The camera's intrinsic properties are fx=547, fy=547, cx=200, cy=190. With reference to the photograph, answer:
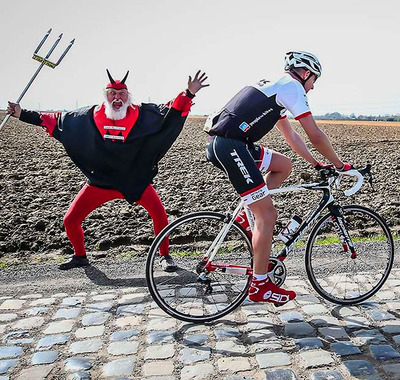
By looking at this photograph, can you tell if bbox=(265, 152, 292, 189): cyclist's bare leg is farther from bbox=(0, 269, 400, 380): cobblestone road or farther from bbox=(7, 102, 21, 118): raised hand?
bbox=(7, 102, 21, 118): raised hand

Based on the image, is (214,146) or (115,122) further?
(115,122)

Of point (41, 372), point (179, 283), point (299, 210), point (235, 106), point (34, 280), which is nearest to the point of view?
point (41, 372)

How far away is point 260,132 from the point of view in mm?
4762

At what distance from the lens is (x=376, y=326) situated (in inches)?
189


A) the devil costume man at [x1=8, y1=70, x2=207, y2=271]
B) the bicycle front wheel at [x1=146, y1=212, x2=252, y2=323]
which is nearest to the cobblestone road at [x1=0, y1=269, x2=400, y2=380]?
the bicycle front wheel at [x1=146, y1=212, x2=252, y2=323]

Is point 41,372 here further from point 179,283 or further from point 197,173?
point 197,173

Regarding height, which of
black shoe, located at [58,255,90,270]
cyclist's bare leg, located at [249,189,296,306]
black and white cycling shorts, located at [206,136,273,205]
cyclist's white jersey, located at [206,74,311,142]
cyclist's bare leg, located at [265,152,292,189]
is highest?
cyclist's white jersey, located at [206,74,311,142]

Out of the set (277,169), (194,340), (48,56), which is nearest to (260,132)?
(277,169)

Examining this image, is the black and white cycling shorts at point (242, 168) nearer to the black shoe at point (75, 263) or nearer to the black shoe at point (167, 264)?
the black shoe at point (167, 264)

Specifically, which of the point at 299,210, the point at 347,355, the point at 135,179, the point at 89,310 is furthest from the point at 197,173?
the point at 347,355

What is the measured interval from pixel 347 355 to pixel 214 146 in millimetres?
2034

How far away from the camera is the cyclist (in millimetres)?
4613

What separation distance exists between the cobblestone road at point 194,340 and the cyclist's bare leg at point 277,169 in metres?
1.19

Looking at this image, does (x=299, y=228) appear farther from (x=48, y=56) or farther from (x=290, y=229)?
(x=48, y=56)
